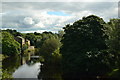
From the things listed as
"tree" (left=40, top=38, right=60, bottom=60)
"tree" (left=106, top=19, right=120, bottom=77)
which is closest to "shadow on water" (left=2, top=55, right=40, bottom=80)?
"tree" (left=40, top=38, right=60, bottom=60)

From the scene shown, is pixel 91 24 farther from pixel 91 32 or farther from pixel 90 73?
pixel 90 73

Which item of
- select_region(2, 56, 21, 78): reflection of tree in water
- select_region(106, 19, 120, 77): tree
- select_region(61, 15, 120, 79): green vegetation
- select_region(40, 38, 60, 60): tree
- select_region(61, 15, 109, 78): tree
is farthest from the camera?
select_region(40, 38, 60, 60): tree

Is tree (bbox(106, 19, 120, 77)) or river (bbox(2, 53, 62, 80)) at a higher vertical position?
tree (bbox(106, 19, 120, 77))

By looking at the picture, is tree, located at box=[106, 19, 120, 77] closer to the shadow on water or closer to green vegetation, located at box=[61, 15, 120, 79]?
green vegetation, located at box=[61, 15, 120, 79]

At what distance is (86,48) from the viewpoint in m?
25.8

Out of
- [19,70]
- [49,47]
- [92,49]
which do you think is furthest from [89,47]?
[49,47]

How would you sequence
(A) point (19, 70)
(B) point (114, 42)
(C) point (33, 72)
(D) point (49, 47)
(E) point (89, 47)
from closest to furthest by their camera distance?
1. (B) point (114, 42)
2. (E) point (89, 47)
3. (C) point (33, 72)
4. (A) point (19, 70)
5. (D) point (49, 47)

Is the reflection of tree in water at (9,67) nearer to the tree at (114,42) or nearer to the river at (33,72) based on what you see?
the river at (33,72)

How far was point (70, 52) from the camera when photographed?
A: 88.9 ft

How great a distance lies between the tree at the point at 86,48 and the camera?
24188 mm

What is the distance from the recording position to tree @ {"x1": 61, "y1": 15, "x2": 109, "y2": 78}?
79.4 ft

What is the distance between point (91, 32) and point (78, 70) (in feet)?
20.6

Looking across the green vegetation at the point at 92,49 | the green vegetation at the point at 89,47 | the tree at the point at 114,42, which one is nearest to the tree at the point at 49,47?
the green vegetation at the point at 92,49

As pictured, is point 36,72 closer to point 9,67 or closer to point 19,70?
point 19,70
